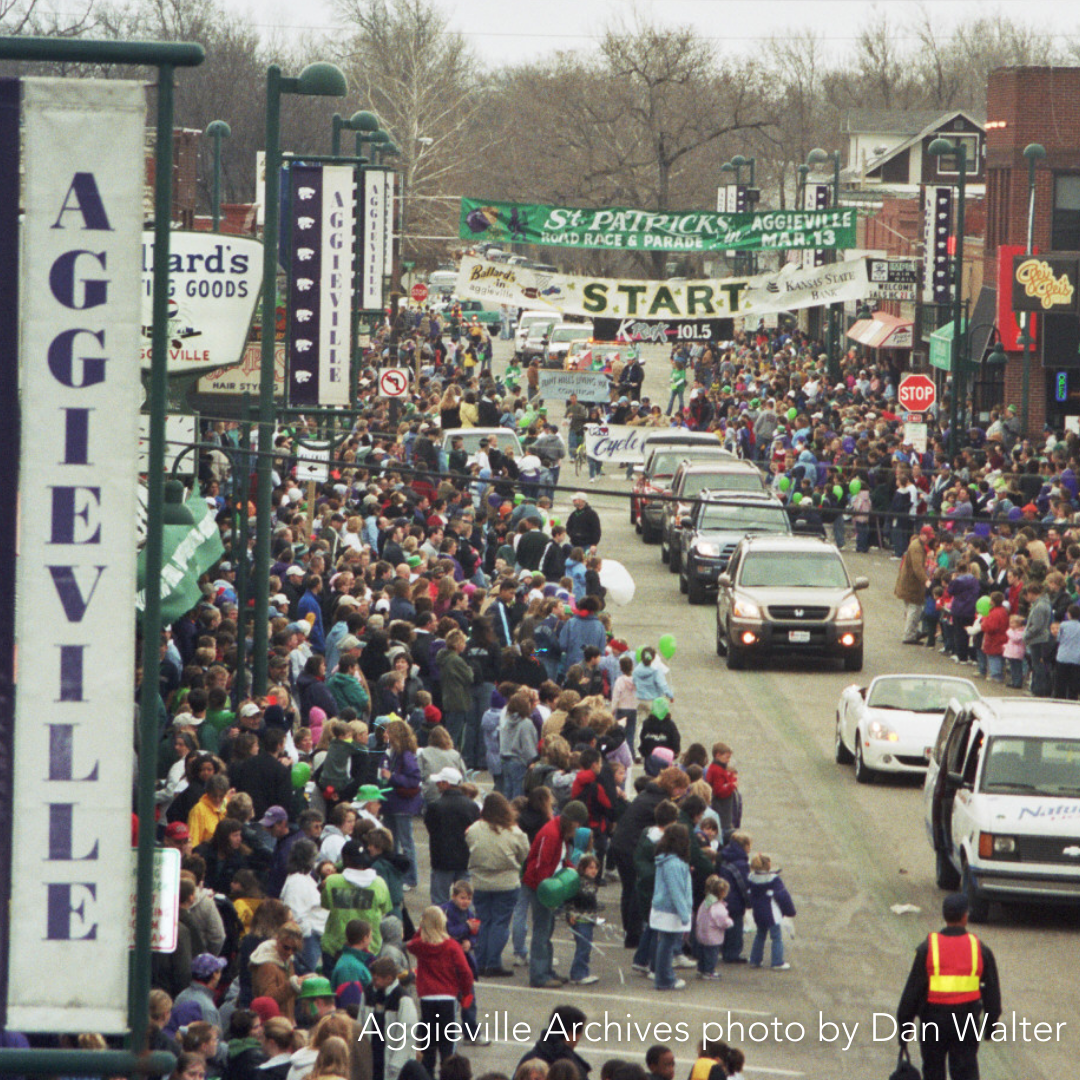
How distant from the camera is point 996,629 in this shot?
23.9 m

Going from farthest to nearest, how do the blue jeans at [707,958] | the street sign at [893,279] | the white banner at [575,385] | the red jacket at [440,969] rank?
the street sign at [893,279] < the white banner at [575,385] < the blue jeans at [707,958] < the red jacket at [440,969]

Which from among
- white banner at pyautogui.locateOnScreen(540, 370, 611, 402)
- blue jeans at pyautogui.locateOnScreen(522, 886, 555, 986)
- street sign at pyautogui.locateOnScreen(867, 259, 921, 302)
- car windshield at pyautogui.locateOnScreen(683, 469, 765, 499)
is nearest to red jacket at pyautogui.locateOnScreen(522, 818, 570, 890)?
blue jeans at pyautogui.locateOnScreen(522, 886, 555, 986)

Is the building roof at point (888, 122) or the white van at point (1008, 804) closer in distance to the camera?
the white van at point (1008, 804)

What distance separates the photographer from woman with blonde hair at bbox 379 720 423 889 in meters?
14.1

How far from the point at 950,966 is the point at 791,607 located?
14.1 meters

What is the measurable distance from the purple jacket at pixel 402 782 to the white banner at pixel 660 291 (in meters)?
14.9

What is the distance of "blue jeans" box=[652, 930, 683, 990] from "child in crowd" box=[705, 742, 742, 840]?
2.06 metres

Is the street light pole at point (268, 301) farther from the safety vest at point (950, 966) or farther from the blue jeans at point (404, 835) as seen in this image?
the safety vest at point (950, 966)

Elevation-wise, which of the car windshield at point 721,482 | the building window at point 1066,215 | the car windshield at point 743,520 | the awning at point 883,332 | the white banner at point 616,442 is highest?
the building window at point 1066,215

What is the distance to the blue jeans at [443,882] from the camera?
13.4 metres

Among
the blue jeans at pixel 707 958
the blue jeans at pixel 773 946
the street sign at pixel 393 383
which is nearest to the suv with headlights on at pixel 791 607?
the blue jeans at pixel 773 946

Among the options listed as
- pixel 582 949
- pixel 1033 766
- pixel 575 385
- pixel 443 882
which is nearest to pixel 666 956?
pixel 582 949

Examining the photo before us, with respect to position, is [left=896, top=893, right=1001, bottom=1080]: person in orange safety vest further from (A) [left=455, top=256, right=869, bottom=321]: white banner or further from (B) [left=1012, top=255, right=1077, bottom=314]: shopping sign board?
(B) [left=1012, top=255, right=1077, bottom=314]: shopping sign board

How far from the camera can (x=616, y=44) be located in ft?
292
